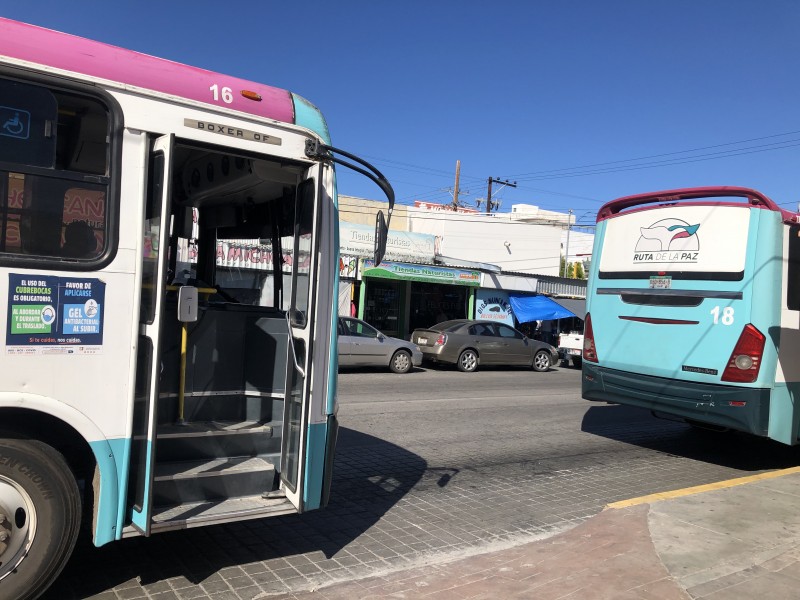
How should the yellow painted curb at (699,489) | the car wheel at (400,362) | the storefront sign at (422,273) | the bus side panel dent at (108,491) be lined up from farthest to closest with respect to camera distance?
1. the storefront sign at (422,273)
2. the car wheel at (400,362)
3. the yellow painted curb at (699,489)
4. the bus side panel dent at (108,491)

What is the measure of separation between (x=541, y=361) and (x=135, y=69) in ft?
59.7

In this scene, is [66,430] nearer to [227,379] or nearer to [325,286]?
[227,379]

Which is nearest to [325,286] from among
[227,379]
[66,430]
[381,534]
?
[227,379]

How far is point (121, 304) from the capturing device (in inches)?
146

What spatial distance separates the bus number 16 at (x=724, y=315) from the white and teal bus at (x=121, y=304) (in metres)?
4.86

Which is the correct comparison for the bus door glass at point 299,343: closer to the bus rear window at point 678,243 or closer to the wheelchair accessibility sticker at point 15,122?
the wheelchair accessibility sticker at point 15,122

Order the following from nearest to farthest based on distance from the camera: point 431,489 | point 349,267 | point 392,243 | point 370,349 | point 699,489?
point 431,489, point 699,489, point 370,349, point 349,267, point 392,243

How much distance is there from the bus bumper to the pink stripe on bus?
583 cm

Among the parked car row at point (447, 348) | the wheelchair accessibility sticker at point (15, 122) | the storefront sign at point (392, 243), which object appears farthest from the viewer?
the storefront sign at point (392, 243)

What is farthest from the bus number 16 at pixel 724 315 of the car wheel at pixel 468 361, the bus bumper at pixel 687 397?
the car wheel at pixel 468 361

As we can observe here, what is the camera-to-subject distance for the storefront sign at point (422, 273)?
2334cm

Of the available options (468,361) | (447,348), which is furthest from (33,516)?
(468,361)

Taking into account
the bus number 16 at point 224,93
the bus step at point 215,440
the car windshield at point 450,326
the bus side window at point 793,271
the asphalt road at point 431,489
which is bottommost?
the asphalt road at point 431,489

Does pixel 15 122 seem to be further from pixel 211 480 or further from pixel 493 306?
pixel 493 306
